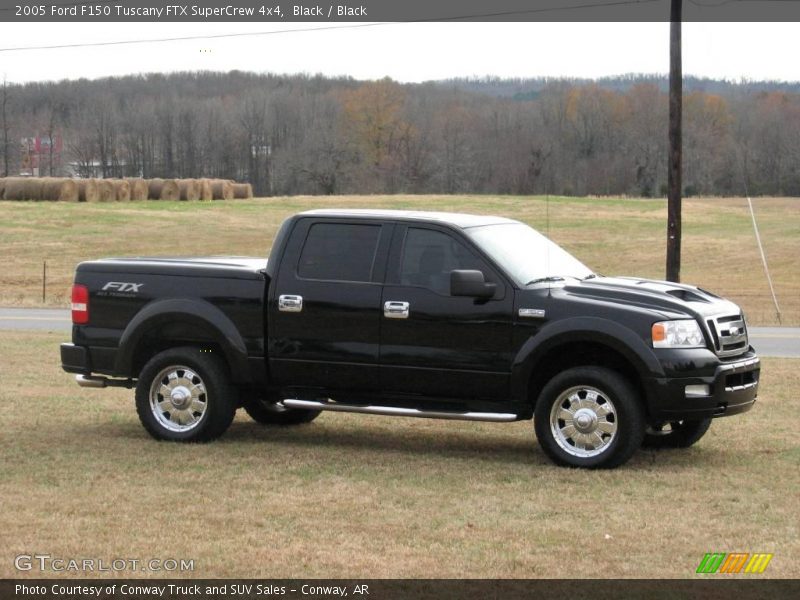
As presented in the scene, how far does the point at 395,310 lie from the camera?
967 centimetres

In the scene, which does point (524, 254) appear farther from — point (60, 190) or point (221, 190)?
point (221, 190)

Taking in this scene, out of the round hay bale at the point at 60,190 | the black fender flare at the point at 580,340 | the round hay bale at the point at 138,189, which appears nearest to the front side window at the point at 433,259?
the black fender flare at the point at 580,340

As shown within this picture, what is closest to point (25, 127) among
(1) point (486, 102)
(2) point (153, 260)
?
(1) point (486, 102)

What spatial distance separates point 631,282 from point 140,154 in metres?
63.1

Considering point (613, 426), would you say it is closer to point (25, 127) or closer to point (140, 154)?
point (140, 154)

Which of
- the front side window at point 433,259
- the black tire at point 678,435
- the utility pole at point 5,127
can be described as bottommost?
the black tire at point 678,435

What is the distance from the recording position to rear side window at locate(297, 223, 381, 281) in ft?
32.6

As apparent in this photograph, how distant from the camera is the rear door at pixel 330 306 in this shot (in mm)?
9797

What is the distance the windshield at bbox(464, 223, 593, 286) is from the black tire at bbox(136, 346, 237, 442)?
2.31 metres

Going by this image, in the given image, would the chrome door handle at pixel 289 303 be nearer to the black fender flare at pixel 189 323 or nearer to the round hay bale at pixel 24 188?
the black fender flare at pixel 189 323

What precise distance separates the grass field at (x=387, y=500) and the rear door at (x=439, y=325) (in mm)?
603

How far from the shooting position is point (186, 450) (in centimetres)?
988

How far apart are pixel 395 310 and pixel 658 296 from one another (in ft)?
6.38

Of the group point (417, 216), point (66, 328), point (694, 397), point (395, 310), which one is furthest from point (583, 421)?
point (66, 328)
